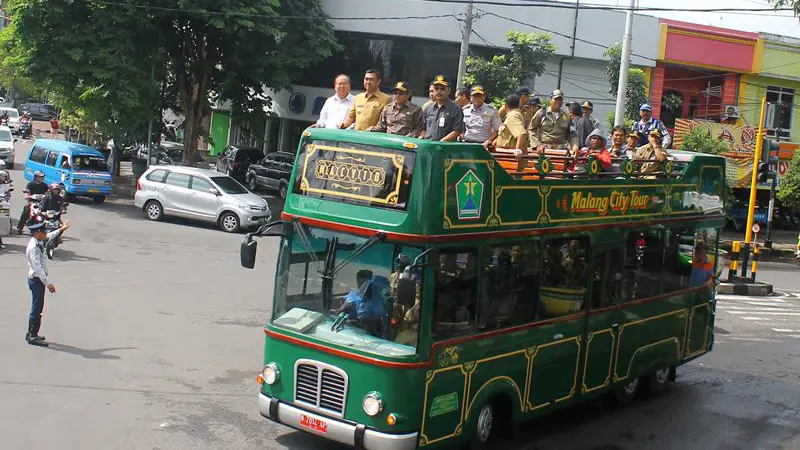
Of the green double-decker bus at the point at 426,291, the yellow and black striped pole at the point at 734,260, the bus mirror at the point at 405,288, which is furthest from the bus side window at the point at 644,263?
the yellow and black striped pole at the point at 734,260

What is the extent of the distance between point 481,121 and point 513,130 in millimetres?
642

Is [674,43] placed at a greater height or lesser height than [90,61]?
greater

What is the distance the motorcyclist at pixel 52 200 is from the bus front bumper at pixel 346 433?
12.7 metres

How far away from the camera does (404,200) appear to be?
8148 mm

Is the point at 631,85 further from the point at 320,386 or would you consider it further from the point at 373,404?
the point at 373,404

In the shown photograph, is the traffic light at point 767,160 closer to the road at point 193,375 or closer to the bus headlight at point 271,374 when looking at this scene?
the road at point 193,375

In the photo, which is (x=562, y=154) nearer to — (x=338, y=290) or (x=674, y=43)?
(x=338, y=290)

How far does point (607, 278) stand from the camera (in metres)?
10.9

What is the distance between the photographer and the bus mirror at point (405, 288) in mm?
7723

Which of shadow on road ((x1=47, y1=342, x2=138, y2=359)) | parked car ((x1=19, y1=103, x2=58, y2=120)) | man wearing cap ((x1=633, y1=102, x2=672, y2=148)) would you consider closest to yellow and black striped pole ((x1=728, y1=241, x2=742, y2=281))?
man wearing cap ((x1=633, y1=102, x2=672, y2=148))

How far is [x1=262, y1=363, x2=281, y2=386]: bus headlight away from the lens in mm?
8805

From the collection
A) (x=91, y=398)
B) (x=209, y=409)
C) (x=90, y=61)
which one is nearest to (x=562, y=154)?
(x=209, y=409)

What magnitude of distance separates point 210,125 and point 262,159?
18335 millimetres

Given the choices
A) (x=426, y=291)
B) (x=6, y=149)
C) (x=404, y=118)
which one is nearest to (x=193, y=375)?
(x=404, y=118)
